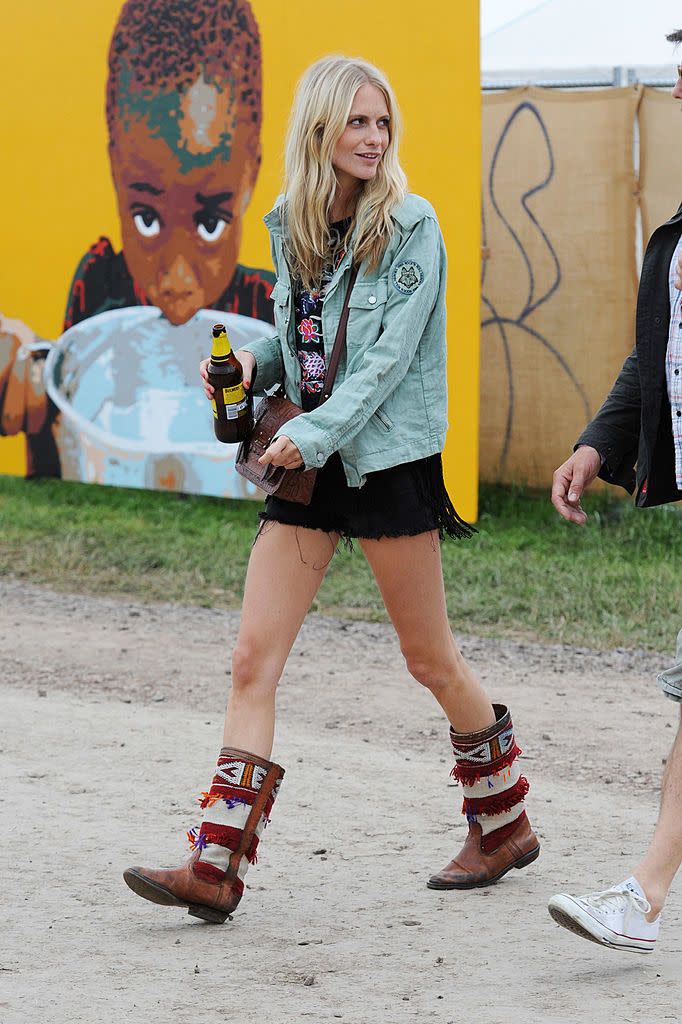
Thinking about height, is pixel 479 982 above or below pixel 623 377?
below

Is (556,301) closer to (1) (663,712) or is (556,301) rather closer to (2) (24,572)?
(2) (24,572)

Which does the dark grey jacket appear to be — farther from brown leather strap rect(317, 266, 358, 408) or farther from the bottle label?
the bottle label

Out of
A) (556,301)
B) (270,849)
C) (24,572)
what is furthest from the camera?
(556,301)

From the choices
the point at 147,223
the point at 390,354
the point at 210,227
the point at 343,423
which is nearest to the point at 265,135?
the point at 210,227

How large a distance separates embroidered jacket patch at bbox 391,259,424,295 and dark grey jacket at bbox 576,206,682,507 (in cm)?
57

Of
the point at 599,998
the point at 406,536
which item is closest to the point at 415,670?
the point at 406,536

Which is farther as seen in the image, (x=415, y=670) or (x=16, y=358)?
(x=16, y=358)

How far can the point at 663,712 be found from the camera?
5.89 m

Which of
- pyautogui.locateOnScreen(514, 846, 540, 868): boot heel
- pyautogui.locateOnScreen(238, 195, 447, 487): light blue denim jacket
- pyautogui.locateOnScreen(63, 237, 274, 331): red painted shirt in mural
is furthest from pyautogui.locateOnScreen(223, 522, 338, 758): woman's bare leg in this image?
pyautogui.locateOnScreen(63, 237, 274, 331): red painted shirt in mural

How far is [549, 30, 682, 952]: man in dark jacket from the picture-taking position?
324 centimetres

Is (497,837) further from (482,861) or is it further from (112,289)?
(112,289)

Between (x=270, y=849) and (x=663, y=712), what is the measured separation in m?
2.19

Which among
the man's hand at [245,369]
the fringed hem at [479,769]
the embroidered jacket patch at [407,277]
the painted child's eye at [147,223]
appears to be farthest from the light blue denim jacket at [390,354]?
the painted child's eye at [147,223]

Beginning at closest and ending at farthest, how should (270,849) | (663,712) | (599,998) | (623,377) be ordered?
(599,998), (623,377), (270,849), (663,712)
